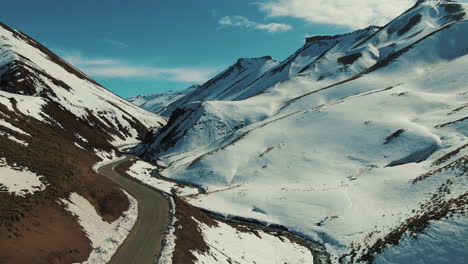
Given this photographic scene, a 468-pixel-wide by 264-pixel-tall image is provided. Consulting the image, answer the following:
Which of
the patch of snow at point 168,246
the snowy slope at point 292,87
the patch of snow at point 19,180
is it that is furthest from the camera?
the snowy slope at point 292,87

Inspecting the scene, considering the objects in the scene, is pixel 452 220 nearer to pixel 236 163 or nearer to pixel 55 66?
pixel 236 163

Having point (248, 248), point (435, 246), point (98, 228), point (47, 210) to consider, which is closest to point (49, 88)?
point (98, 228)

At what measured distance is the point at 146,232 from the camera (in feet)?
83.7

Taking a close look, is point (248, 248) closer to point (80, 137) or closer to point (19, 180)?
point (19, 180)

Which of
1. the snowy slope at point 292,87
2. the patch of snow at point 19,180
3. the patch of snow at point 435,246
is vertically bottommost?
the patch of snow at point 19,180

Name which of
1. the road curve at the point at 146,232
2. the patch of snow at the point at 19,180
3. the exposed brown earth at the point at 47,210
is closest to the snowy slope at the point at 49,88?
the exposed brown earth at the point at 47,210

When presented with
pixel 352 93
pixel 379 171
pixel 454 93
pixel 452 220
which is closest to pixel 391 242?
pixel 452 220

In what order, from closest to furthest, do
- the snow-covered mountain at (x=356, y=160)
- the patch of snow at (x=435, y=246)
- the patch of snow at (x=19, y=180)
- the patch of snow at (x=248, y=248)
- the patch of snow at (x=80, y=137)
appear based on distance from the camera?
the patch of snow at (x=435, y=246) → the patch of snow at (x=19, y=180) → the snow-covered mountain at (x=356, y=160) → the patch of snow at (x=248, y=248) → the patch of snow at (x=80, y=137)

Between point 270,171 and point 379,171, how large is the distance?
18.7 meters

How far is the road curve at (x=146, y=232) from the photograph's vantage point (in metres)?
20.8

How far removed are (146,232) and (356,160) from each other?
40.4 m

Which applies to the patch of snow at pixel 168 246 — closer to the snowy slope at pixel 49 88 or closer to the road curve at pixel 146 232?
the road curve at pixel 146 232

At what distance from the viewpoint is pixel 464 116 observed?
176 ft

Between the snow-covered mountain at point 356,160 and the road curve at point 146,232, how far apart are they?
36.0 ft
